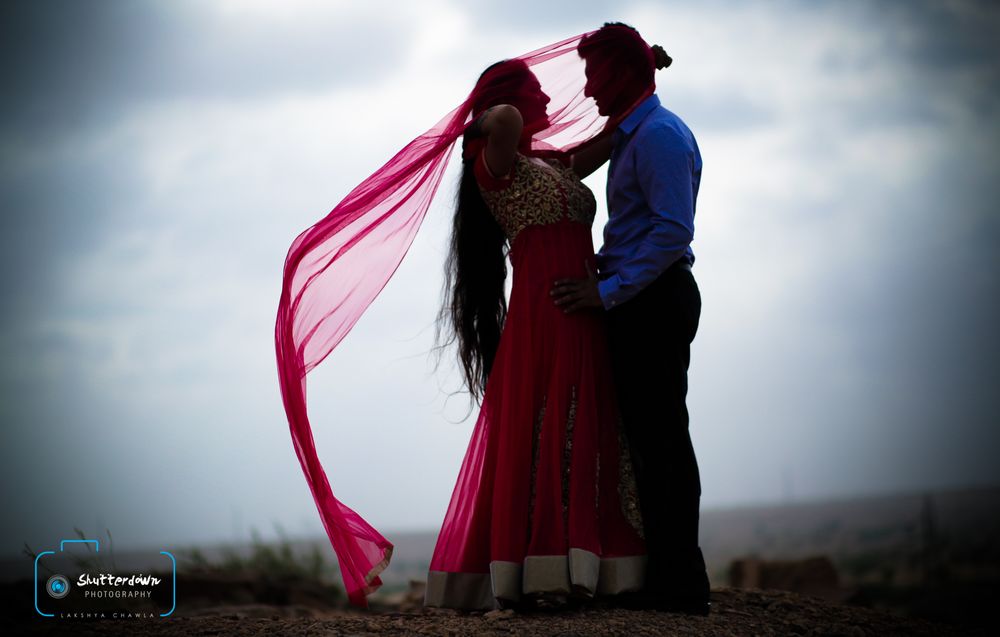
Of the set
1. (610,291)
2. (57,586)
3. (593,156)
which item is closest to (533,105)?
(593,156)

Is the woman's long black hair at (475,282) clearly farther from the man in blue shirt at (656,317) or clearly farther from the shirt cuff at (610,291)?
the shirt cuff at (610,291)

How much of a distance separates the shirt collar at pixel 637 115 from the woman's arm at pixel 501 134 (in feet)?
1.83

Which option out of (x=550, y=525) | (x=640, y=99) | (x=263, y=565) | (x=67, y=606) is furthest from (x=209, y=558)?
(x=640, y=99)

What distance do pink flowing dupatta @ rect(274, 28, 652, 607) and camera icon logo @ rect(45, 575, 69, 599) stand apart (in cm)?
261

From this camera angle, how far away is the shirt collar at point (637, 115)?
417 centimetres

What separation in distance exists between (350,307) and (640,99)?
6.21 ft

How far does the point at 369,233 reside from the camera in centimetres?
449

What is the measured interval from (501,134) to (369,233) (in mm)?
982

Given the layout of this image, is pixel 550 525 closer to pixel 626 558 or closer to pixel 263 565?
pixel 626 558

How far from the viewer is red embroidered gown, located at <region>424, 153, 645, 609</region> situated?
3.93 metres

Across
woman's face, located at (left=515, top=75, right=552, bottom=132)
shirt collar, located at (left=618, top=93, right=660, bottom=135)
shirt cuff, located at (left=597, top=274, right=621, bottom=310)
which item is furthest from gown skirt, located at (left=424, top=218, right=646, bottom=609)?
woman's face, located at (left=515, top=75, right=552, bottom=132)

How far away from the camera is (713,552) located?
44406mm

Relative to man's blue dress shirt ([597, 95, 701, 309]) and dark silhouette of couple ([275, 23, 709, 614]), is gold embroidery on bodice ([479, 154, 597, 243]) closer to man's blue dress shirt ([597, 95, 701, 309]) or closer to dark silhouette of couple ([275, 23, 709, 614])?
dark silhouette of couple ([275, 23, 709, 614])

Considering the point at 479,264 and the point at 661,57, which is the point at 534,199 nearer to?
the point at 479,264
